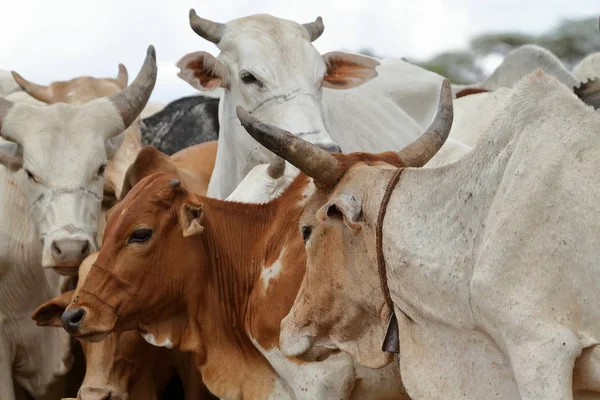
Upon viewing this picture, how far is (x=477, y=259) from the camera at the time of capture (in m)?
3.66

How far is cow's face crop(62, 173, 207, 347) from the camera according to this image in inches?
205

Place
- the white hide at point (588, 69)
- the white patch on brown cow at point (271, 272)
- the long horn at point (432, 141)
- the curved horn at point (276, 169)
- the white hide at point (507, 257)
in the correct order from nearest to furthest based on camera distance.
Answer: the white hide at point (507, 257)
the long horn at point (432, 141)
the white patch on brown cow at point (271, 272)
the curved horn at point (276, 169)
the white hide at point (588, 69)

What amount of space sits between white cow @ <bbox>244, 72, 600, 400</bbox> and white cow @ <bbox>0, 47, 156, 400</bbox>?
1.87 meters

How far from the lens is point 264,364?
5352mm

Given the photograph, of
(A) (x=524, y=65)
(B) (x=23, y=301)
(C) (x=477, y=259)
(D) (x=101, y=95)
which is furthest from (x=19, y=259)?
(A) (x=524, y=65)

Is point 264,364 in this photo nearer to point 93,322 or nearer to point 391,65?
point 93,322

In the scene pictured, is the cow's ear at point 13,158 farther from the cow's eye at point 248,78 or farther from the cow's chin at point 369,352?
the cow's chin at point 369,352

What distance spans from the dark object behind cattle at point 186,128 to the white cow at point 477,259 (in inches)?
190

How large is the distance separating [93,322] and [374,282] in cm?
151

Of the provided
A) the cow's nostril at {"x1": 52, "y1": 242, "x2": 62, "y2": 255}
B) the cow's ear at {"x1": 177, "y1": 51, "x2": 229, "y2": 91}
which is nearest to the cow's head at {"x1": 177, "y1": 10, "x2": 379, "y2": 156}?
the cow's ear at {"x1": 177, "y1": 51, "x2": 229, "y2": 91}

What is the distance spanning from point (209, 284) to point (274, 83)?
1470mm

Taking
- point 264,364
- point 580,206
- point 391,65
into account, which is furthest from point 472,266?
point 391,65

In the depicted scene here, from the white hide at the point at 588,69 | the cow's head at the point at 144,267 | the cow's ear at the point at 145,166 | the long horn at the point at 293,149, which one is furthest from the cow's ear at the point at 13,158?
the white hide at the point at 588,69

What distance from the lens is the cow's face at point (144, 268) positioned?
17.1ft
